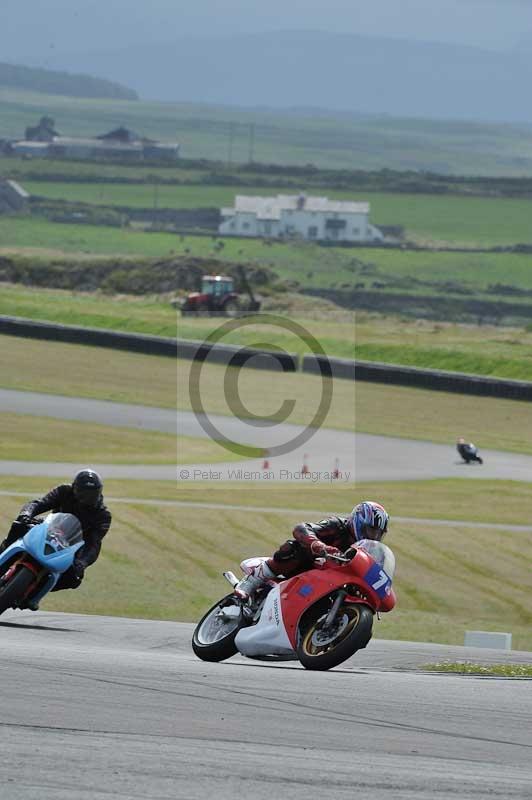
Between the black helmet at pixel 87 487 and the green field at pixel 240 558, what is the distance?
6444 mm

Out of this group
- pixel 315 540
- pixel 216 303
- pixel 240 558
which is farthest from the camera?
pixel 216 303

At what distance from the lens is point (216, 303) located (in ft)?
264

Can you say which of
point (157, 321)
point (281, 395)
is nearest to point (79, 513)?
point (281, 395)

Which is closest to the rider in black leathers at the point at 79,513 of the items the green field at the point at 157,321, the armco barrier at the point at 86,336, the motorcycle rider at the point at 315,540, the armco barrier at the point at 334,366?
the motorcycle rider at the point at 315,540

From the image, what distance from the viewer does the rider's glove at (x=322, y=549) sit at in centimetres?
1234

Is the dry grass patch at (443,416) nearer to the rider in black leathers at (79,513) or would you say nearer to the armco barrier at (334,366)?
the armco barrier at (334,366)

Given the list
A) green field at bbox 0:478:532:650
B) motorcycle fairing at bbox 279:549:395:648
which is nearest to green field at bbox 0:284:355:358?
green field at bbox 0:478:532:650

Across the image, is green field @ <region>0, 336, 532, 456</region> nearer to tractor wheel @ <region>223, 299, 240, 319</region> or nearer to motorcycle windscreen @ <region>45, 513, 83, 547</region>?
tractor wheel @ <region>223, 299, 240, 319</region>

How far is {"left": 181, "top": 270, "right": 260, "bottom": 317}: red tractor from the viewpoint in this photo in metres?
78.2

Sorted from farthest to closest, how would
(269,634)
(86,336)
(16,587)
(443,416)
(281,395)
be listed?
(86,336), (281,395), (443,416), (16,587), (269,634)

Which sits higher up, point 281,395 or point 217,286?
point 281,395

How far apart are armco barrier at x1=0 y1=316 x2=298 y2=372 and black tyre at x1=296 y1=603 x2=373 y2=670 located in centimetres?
4455

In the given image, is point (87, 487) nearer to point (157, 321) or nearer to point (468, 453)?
point (468, 453)

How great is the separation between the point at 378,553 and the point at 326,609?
1.99 feet
